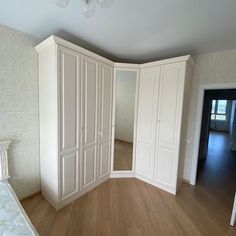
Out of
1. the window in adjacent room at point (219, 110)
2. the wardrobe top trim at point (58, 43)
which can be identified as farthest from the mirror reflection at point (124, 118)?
the window in adjacent room at point (219, 110)

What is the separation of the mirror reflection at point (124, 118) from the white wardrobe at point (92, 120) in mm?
137

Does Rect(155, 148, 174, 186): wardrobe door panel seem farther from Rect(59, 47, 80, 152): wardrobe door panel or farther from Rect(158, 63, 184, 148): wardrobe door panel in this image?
Rect(59, 47, 80, 152): wardrobe door panel

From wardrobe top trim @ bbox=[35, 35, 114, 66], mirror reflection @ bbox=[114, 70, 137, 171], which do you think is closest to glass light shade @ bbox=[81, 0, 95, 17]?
wardrobe top trim @ bbox=[35, 35, 114, 66]

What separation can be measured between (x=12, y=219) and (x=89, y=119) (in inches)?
58.8

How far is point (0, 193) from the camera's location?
156 cm

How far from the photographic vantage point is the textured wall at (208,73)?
254 cm

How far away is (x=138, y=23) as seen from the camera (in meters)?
1.78

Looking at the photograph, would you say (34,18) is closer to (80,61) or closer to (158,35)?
(80,61)

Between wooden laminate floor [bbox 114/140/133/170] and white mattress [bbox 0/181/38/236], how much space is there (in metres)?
1.86

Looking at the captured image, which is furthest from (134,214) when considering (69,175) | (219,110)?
(219,110)

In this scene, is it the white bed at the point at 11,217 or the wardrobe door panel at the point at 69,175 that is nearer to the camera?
the white bed at the point at 11,217

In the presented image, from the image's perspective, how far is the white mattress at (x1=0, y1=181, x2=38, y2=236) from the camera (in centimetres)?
107

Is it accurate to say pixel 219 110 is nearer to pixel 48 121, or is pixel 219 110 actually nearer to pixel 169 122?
pixel 169 122

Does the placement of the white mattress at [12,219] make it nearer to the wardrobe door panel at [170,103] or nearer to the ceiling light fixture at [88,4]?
the ceiling light fixture at [88,4]
